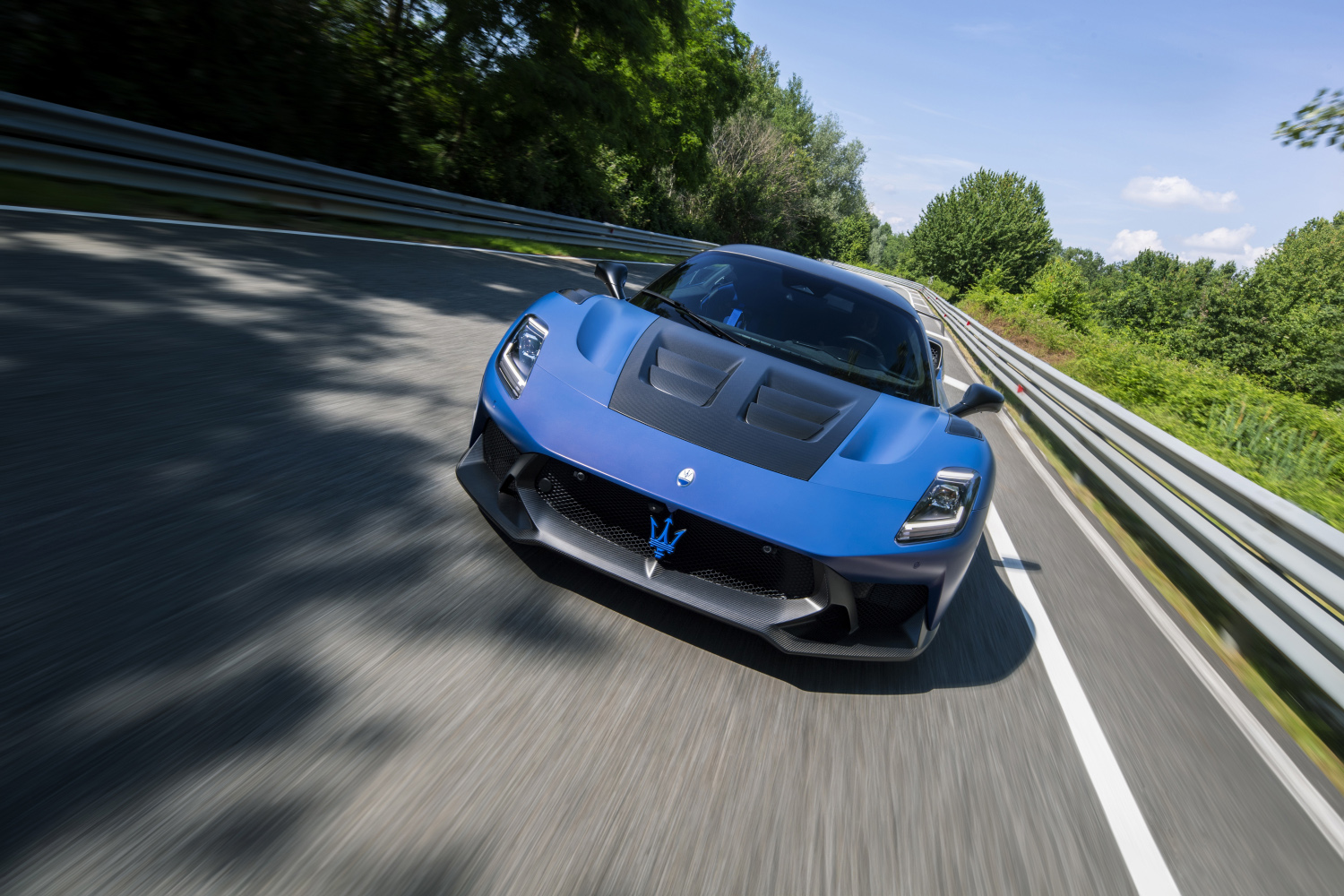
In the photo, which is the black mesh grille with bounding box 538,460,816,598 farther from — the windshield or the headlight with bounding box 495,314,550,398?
the windshield

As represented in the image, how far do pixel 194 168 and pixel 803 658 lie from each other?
9.30 m

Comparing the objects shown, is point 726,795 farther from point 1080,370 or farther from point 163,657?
point 1080,370

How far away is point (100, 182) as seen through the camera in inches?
321

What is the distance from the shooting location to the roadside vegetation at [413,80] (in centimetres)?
1014

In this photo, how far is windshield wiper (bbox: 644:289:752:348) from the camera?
3.83 meters

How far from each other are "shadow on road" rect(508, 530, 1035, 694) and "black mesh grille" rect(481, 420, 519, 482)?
0.33m

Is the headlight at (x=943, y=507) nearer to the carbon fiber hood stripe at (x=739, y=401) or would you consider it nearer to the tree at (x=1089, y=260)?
the carbon fiber hood stripe at (x=739, y=401)

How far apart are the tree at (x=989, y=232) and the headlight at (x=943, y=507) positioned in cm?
6521

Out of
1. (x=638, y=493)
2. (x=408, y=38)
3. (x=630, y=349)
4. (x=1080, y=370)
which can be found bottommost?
(x=1080, y=370)

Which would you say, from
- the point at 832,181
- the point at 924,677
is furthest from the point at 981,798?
the point at 832,181

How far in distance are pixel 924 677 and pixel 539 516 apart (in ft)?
5.09

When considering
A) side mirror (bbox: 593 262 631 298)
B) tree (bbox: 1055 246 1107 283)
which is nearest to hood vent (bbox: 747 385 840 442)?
side mirror (bbox: 593 262 631 298)

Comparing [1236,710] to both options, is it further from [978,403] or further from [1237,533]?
[978,403]

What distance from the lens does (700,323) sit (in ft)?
12.8
